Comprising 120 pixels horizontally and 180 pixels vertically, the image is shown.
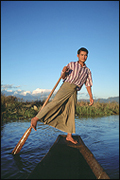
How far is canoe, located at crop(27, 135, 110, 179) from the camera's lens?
1815 mm

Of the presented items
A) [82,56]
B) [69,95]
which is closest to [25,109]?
[69,95]

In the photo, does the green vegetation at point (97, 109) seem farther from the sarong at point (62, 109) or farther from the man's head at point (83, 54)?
the man's head at point (83, 54)

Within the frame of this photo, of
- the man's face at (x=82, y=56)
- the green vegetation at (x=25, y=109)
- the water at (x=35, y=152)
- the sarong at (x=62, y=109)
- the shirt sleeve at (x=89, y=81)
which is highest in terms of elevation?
the man's face at (x=82, y=56)

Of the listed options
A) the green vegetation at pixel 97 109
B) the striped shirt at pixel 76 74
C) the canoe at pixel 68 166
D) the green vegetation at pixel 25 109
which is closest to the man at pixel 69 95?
the striped shirt at pixel 76 74

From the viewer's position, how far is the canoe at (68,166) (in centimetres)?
181

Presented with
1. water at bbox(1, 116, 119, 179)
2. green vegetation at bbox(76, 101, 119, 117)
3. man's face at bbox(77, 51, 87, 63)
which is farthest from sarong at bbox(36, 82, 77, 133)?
green vegetation at bbox(76, 101, 119, 117)

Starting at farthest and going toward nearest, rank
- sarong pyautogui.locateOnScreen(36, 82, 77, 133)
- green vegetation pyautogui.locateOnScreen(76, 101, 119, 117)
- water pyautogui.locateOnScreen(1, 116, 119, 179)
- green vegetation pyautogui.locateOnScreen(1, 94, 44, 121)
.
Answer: green vegetation pyautogui.locateOnScreen(76, 101, 119, 117) → green vegetation pyautogui.locateOnScreen(1, 94, 44, 121) → sarong pyautogui.locateOnScreen(36, 82, 77, 133) → water pyautogui.locateOnScreen(1, 116, 119, 179)

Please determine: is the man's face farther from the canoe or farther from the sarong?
the canoe

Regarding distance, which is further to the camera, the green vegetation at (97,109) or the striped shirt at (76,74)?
the green vegetation at (97,109)

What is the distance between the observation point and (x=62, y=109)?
3.39m

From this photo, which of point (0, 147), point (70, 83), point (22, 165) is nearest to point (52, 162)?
point (22, 165)

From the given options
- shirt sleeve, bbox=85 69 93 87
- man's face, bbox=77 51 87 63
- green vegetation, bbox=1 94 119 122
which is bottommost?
green vegetation, bbox=1 94 119 122

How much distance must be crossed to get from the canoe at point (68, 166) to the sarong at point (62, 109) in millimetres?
604

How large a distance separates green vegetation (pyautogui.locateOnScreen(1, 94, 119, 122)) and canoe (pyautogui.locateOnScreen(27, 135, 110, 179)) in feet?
19.6
